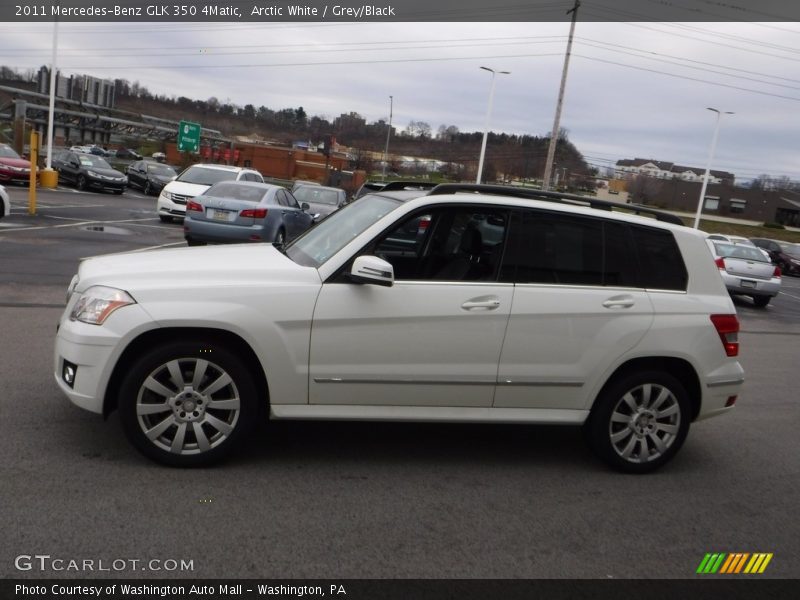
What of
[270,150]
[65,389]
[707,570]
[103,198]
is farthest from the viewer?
[270,150]

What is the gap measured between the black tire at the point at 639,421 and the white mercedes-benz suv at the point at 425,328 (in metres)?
0.01

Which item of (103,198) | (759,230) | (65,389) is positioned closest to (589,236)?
(65,389)

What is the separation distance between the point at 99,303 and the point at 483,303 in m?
2.33

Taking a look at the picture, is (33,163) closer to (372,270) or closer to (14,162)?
(14,162)

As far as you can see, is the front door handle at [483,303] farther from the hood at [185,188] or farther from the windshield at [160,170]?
the windshield at [160,170]

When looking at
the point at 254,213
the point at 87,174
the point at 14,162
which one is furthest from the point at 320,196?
the point at 87,174

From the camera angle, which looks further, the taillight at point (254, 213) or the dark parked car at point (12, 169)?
the dark parked car at point (12, 169)

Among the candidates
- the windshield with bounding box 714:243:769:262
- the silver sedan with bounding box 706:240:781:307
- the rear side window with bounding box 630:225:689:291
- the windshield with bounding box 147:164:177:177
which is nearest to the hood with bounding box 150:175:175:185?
the windshield with bounding box 147:164:177:177

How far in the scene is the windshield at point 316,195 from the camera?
21281 mm

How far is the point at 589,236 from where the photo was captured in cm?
512

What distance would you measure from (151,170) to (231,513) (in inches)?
1298

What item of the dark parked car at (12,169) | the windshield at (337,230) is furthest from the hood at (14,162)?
the windshield at (337,230)
